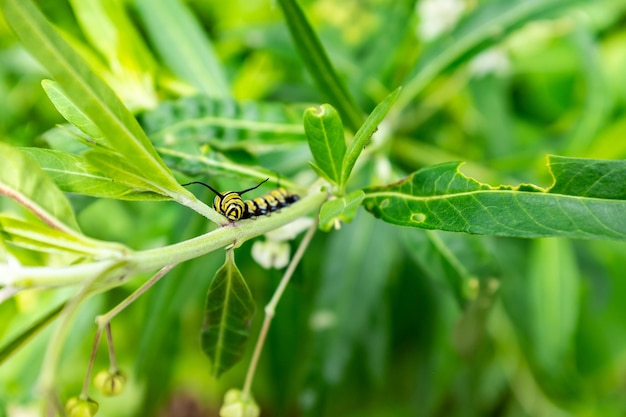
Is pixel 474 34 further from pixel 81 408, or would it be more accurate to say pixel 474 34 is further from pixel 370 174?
pixel 81 408

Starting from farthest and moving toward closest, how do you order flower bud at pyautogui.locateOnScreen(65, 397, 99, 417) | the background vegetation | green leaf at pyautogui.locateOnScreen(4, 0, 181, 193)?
the background vegetation < flower bud at pyautogui.locateOnScreen(65, 397, 99, 417) < green leaf at pyautogui.locateOnScreen(4, 0, 181, 193)

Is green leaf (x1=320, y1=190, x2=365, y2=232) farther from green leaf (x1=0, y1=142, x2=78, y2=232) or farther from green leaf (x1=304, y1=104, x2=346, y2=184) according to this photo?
green leaf (x1=0, y1=142, x2=78, y2=232)

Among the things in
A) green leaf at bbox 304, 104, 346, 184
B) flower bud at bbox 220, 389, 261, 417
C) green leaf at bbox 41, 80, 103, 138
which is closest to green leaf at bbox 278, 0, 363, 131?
green leaf at bbox 304, 104, 346, 184

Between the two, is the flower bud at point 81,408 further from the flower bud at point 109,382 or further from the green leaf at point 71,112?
the green leaf at point 71,112

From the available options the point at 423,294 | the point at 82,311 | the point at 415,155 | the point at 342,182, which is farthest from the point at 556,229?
the point at 82,311

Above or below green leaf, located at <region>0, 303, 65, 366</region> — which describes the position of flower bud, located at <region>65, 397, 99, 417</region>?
below

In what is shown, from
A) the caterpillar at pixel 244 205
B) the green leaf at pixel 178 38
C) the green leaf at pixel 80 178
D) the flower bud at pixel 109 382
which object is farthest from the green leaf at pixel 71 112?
the green leaf at pixel 178 38
